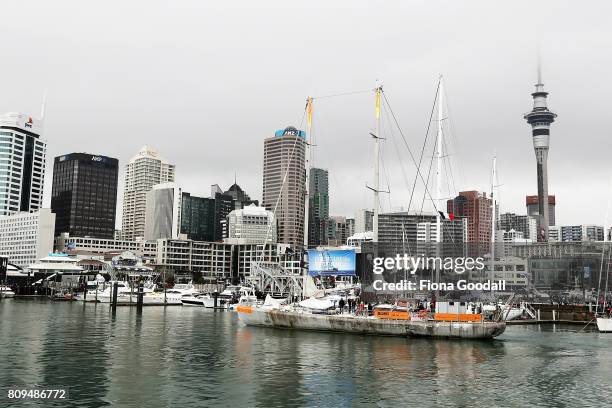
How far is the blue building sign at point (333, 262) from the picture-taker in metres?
99.6

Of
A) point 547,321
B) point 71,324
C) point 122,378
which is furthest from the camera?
point 547,321

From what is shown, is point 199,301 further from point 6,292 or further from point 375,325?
point 375,325

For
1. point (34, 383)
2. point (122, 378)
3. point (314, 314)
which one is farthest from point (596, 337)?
point (34, 383)

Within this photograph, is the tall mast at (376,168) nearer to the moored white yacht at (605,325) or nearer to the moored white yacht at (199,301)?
the moored white yacht at (605,325)

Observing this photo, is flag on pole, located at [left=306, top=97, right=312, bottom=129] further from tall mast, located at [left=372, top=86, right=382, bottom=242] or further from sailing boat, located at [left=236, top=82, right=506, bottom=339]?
sailing boat, located at [left=236, top=82, right=506, bottom=339]

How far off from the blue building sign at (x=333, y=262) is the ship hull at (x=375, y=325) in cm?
2703

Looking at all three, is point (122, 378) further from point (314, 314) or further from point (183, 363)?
point (314, 314)

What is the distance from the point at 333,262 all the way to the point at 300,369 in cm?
5823

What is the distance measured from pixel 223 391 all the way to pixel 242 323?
48.7 m

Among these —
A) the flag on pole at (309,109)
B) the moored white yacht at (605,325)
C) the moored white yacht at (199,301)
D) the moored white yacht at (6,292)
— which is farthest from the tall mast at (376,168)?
the moored white yacht at (6,292)

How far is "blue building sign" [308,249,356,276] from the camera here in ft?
327

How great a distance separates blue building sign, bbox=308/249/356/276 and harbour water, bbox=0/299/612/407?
107ft

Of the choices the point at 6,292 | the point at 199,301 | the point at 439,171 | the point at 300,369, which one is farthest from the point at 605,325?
the point at 6,292

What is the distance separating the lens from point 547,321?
9550cm
